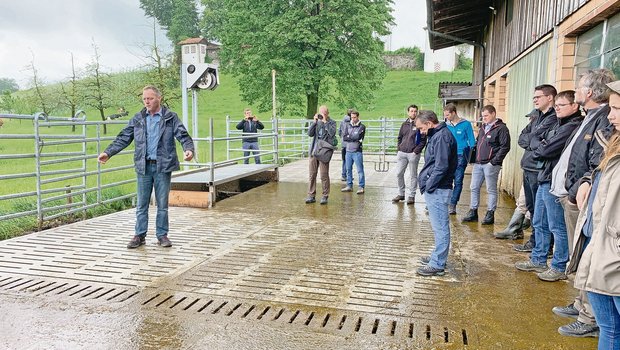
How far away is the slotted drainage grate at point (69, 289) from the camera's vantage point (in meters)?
3.84

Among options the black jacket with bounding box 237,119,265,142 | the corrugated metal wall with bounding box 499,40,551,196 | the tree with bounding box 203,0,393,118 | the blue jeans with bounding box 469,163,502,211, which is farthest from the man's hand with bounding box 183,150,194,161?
the tree with bounding box 203,0,393,118

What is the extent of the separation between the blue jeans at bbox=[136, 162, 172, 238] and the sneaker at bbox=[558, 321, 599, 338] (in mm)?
3946

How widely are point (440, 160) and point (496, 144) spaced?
2.38m

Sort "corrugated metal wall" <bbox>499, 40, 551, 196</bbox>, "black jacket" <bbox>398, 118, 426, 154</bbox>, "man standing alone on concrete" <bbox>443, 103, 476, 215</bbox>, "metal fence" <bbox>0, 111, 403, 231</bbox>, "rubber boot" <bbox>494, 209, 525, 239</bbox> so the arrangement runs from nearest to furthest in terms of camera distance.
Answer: "rubber boot" <bbox>494, 209, 525, 239</bbox>, "metal fence" <bbox>0, 111, 403, 231</bbox>, "man standing alone on concrete" <bbox>443, 103, 476, 215</bbox>, "corrugated metal wall" <bbox>499, 40, 551, 196</bbox>, "black jacket" <bbox>398, 118, 426, 154</bbox>

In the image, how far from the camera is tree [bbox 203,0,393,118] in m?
22.0

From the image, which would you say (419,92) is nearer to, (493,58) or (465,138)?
(493,58)

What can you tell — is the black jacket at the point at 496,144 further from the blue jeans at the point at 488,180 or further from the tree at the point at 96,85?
the tree at the point at 96,85

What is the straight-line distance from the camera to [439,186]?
4.39m

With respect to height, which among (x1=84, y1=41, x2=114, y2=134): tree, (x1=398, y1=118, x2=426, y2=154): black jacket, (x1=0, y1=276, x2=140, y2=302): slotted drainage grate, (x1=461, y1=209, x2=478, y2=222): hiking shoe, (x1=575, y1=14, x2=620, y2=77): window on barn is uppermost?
(x1=84, y1=41, x2=114, y2=134): tree

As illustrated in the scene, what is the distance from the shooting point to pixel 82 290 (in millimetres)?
3967

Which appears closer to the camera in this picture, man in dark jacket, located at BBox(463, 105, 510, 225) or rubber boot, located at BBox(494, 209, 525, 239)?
rubber boot, located at BBox(494, 209, 525, 239)

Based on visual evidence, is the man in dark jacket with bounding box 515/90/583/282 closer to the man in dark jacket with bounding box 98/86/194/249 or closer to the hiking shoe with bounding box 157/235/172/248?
the man in dark jacket with bounding box 98/86/194/249

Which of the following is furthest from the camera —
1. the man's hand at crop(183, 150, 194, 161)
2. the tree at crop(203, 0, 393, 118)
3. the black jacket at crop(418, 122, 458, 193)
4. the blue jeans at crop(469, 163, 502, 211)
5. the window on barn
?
the tree at crop(203, 0, 393, 118)

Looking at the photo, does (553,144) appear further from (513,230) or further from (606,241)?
(606,241)
